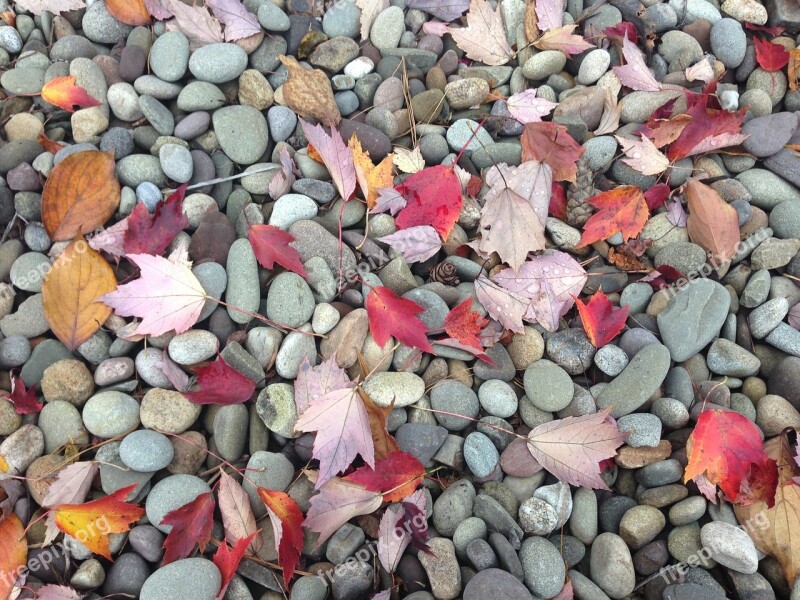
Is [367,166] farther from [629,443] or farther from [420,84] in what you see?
[629,443]

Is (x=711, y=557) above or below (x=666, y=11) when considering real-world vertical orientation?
below

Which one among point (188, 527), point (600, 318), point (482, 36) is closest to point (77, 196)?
point (188, 527)

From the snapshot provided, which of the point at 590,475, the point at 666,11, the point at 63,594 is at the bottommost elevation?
the point at 63,594

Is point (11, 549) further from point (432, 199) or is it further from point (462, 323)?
point (432, 199)

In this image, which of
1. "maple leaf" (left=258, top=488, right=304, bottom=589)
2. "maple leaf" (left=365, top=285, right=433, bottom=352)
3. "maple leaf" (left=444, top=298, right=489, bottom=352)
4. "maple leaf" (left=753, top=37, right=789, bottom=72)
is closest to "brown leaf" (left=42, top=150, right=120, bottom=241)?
"maple leaf" (left=365, top=285, right=433, bottom=352)

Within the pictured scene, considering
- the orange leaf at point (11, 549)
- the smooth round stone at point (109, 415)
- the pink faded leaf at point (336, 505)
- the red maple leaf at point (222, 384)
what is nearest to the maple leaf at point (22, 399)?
the smooth round stone at point (109, 415)

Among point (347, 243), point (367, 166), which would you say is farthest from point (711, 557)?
point (367, 166)

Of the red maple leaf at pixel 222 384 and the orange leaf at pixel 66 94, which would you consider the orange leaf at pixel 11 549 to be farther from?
the orange leaf at pixel 66 94
